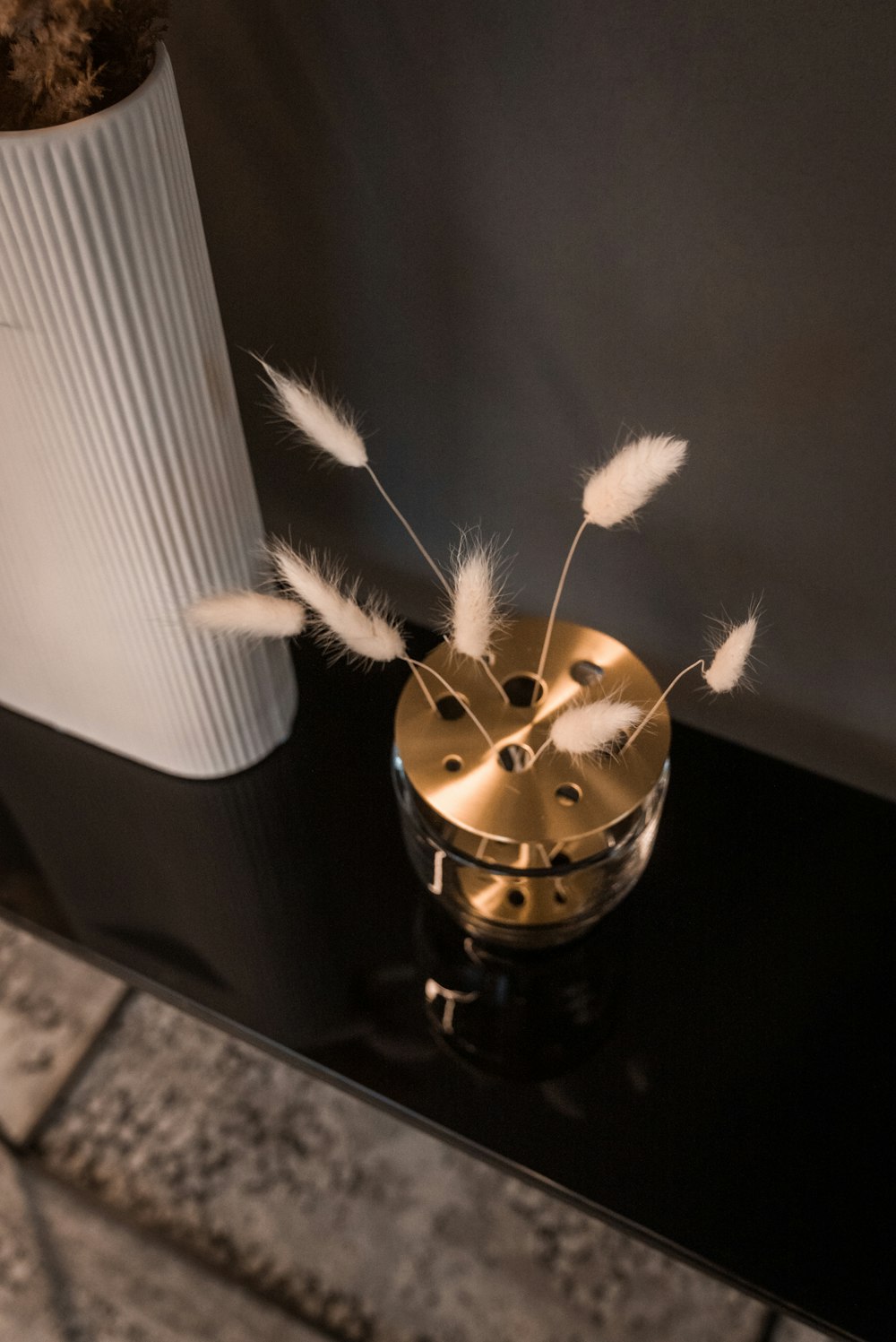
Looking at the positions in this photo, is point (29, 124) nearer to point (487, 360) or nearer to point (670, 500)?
point (487, 360)

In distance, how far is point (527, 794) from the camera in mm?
588

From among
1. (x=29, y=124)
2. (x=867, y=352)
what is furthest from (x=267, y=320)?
(x=867, y=352)

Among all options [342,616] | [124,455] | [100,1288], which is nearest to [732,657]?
[342,616]

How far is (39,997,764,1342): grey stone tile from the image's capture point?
3.26ft

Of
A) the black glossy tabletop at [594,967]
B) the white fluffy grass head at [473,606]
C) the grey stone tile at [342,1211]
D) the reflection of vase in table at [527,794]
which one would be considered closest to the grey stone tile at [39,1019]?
the grey stone tile at [342,1211]

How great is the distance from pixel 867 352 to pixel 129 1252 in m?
1.01

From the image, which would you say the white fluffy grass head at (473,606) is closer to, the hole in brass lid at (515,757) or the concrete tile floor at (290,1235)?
the hole in brass lid at (515,757)

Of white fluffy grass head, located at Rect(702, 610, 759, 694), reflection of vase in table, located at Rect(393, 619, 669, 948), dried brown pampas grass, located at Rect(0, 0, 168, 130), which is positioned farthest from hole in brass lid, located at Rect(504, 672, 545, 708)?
dried brown pampas grass, located at Rect(0, 0, 168, 130)

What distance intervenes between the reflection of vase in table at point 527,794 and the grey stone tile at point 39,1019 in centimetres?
65

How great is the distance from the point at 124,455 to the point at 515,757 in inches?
10.6

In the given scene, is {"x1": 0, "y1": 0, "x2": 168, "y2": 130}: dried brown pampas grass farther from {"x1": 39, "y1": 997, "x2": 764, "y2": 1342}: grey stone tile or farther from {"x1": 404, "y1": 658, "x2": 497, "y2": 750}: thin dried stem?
{"x1": 39, "y1": 997, "x2": 764, "y2": 1342}: grey stone tile

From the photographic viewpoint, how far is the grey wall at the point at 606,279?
0.52 metres

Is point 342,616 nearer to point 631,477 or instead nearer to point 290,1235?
point 631,477

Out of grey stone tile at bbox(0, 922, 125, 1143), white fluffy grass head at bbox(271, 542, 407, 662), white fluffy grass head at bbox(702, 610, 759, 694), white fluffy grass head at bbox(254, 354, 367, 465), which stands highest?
white fluffy grass head at bbox(254, 354, 367, 465)
